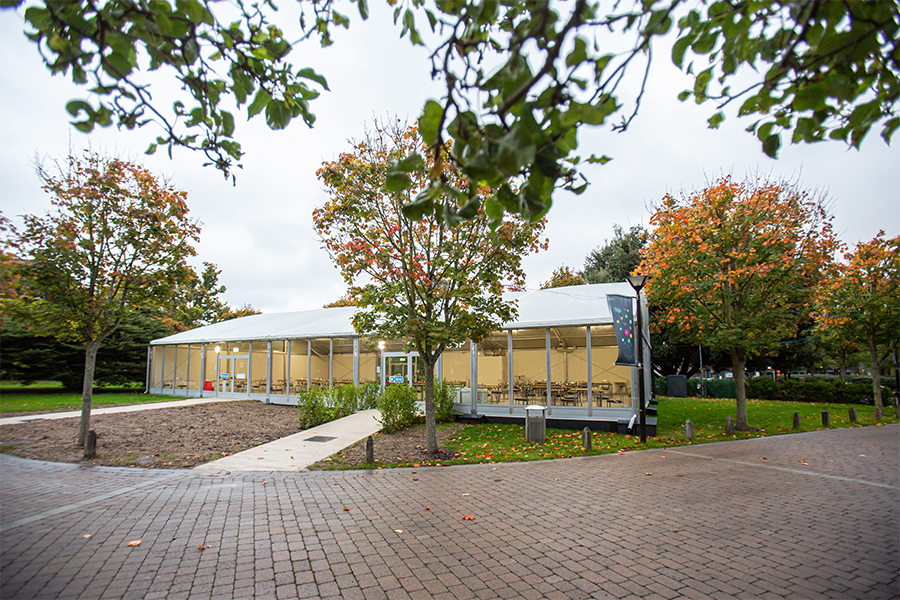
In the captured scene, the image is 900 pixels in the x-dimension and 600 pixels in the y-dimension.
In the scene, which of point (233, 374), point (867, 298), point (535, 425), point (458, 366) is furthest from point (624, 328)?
point (233, 374)

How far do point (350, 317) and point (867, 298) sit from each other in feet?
55.3

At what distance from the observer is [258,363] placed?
2083cm

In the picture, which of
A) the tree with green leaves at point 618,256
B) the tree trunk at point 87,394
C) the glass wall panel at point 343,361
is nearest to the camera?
the tree trunk at point 87,394

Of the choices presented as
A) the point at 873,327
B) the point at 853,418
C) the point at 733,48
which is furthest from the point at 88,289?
the point at 873,327

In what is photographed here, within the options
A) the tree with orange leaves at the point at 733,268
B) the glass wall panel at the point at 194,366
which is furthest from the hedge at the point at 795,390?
the glass wall panel at the point at 194,366

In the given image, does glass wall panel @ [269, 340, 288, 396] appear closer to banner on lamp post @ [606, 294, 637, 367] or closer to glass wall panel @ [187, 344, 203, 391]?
glass wall panel @ [187, 344, 203, 391]

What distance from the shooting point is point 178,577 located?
3680mm

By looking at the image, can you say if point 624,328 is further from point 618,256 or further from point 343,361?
point 618,256

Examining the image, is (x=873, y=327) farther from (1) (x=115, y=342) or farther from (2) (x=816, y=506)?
(1) (x=115, y=342)

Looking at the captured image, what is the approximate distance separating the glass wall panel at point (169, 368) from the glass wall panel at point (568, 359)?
789 inches

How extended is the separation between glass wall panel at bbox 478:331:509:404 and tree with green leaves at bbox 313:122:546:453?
5378mm

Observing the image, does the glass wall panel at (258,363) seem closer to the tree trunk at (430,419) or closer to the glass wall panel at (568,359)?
the glass wall panel at (568,359)

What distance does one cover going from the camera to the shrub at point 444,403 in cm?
1364

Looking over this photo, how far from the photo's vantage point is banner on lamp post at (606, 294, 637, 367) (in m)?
10.8
